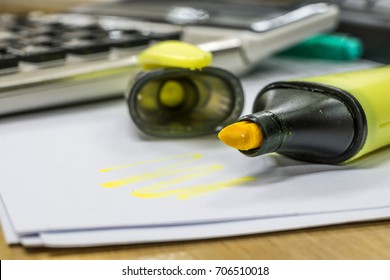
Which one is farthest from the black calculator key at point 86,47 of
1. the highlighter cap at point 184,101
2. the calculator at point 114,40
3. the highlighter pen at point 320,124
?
the highlighter pen at point 320,124

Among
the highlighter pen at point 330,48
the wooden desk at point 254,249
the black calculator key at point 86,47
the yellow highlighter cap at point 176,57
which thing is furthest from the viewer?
the highlighter pen at point 330,48

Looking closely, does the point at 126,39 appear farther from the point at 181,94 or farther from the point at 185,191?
the point at 185,191

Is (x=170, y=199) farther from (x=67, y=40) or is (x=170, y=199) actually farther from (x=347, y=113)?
(x=67, y=40)

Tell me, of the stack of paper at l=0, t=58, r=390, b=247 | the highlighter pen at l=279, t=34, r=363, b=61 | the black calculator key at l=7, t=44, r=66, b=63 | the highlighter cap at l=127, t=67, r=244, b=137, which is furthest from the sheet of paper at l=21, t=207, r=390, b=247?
the highlighter pen at l=279, t=34, r=363, b=61

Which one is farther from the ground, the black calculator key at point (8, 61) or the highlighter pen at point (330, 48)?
the black calculator key at point (8, 61)

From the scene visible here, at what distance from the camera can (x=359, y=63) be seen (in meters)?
0.61

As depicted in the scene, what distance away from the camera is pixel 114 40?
534mm

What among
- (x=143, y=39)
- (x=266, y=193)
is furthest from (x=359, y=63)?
(x=266, y=193)

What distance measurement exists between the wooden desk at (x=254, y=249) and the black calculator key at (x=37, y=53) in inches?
9.3

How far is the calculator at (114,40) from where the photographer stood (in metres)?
0.47

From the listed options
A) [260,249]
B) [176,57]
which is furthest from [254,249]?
[176,57]

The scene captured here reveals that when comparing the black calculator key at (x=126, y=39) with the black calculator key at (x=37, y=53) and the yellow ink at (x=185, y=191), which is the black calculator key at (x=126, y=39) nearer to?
the black calculator key at (x=37, y=53)
